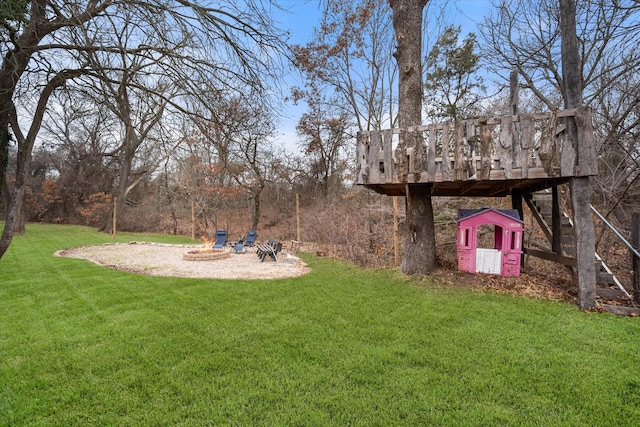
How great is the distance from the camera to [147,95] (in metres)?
3.22

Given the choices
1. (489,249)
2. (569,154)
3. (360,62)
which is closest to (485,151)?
(569,154)

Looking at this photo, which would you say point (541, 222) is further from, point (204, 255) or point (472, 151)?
point (204, 255)

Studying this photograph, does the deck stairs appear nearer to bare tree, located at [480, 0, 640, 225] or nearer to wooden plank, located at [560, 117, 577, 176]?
bare tree, located at [480, 0, 640, 225]

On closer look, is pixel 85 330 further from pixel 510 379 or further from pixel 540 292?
pixel 540 292

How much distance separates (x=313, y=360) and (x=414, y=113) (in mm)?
5128

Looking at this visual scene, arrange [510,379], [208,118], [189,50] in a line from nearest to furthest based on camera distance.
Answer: [510,379]
[189,50]
[208,118]

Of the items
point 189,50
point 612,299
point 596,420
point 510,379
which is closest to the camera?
point 596,420

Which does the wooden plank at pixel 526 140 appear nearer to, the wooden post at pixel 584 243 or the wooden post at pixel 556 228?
the wooden post at pixel 584 243

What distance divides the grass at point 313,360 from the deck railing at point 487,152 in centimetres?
192

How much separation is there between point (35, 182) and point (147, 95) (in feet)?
84.9

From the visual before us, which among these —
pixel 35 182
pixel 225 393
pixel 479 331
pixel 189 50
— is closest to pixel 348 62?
pixel 189 50

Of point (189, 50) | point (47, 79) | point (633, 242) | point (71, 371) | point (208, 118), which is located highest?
point (189, 50)

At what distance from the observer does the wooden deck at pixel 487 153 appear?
4.26 meters

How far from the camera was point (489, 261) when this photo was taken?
19.0 feet
